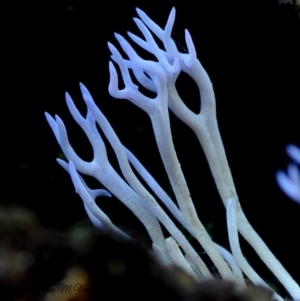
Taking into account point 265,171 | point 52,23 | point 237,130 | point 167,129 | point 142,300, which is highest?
point 52,23

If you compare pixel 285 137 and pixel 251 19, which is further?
pixel 285 137

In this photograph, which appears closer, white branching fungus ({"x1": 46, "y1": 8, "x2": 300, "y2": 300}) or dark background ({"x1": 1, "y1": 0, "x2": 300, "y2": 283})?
white branching fungus ({"x1": 46, "y1": 8, "x2": 300, "y2": 300})

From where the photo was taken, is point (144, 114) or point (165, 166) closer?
point (165, 166)

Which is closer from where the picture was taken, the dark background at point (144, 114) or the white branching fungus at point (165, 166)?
the white branching fungus at point (165, 166)

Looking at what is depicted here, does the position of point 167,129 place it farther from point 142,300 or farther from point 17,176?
point 17,176

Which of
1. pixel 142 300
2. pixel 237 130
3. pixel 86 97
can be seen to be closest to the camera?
pixel 142 300

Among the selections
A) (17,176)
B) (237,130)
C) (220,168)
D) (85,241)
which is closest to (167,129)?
(220,168)

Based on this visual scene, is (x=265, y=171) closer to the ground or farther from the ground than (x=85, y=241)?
closer to the ground

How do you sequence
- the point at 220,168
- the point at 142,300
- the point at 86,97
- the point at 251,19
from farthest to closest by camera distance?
the point at 251,19, the point at 220,168, the point at 86,97, the point at 142,300
